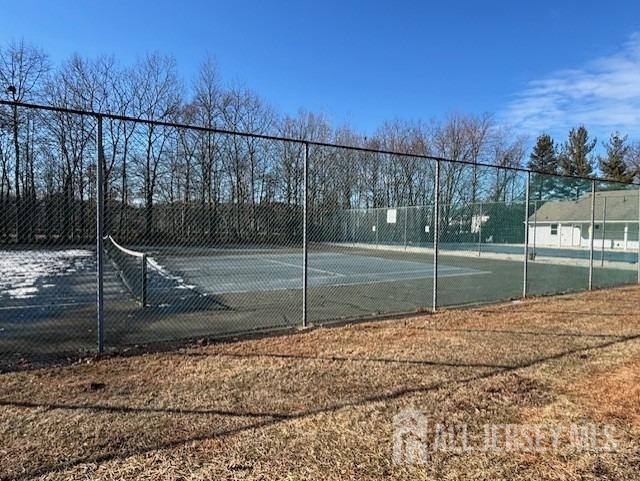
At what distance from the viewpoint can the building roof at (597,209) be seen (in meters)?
23.3

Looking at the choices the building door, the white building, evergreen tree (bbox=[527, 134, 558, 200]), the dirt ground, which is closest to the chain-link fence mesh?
the dirt ground

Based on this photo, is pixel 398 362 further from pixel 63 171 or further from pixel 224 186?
pixel 63 171

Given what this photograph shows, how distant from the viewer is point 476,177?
17.9 meters

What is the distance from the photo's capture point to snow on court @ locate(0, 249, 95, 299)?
31.5 feet

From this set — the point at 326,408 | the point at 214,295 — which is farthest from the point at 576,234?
the point at 326,408

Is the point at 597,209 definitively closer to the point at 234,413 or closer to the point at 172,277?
the point at 172,277

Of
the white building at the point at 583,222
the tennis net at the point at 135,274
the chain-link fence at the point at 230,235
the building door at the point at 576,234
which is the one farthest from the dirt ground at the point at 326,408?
the building door at the point at 576,234

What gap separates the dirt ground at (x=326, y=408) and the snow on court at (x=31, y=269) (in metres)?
6.58

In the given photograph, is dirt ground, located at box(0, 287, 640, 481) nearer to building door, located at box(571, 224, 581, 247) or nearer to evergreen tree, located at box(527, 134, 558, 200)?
building door, located at box(571, 224, 581, 247)

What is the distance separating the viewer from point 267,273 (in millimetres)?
13000

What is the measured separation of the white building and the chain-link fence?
785 mm

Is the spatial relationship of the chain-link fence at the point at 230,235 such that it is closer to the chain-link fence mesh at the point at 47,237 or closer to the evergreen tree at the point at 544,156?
the chain-link fence mesh at the point at 47,237

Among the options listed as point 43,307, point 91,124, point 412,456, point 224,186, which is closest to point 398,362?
point 412,456

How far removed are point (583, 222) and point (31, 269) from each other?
1370 inches
